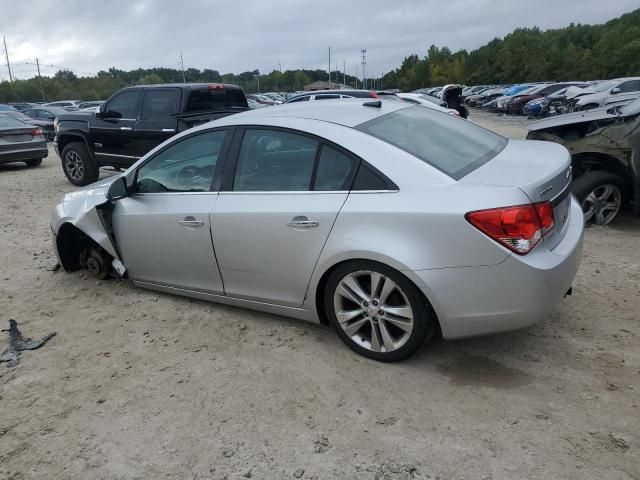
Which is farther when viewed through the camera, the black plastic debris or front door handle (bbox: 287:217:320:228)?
the black plastic debris

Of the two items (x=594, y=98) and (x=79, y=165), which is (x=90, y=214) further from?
(x=594, y=98)

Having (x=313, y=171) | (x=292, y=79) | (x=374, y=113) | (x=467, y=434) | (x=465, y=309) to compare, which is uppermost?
(x=292, y=79)

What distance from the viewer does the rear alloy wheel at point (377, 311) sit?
3090 millimetres

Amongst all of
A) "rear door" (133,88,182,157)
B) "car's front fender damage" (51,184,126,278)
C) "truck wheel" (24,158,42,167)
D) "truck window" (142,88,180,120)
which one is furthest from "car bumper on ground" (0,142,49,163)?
"car's front fender damage" (51,184,126,278)

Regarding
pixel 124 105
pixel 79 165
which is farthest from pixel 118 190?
pixel 79 165

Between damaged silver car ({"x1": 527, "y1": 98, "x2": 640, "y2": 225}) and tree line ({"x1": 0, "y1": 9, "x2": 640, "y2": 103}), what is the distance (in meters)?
51.7

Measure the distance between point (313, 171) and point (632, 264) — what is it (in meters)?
3.36

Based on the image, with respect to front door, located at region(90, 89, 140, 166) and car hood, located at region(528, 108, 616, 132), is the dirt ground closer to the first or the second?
car hood, located at region(528, 108, 616, 132)

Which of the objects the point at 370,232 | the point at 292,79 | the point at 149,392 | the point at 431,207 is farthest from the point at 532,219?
the point at 292,79

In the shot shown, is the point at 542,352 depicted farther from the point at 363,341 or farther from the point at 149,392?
the point at 149,392

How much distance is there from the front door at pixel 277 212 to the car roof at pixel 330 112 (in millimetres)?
198

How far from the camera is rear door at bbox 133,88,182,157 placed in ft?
28.8

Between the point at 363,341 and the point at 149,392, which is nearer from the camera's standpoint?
the point at 149,392

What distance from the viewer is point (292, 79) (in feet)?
366
